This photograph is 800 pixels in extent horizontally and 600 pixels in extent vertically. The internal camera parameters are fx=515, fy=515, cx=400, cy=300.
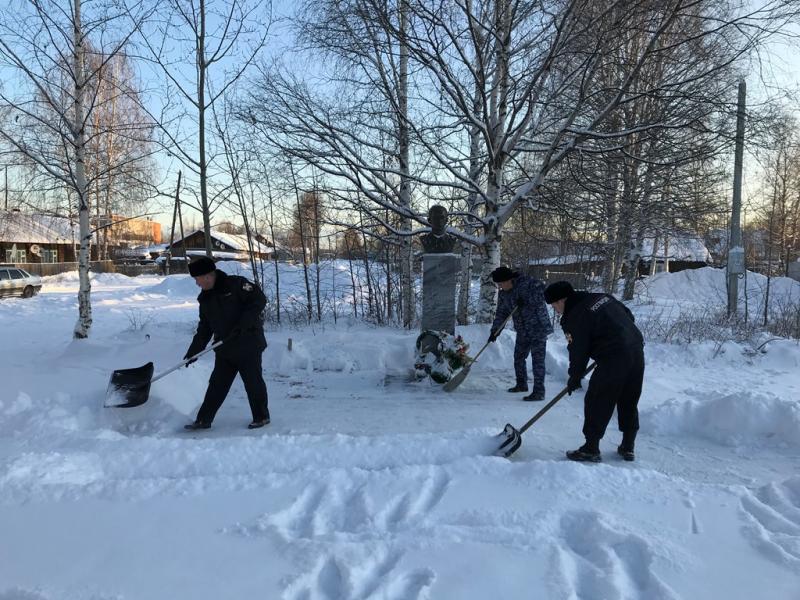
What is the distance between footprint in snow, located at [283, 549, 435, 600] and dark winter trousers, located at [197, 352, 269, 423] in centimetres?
259

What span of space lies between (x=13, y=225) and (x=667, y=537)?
3735cm

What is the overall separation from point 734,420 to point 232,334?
15.0 ft

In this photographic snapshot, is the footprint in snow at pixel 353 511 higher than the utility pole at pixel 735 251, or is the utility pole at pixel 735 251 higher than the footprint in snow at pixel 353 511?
the utility pole at pixel 735 251

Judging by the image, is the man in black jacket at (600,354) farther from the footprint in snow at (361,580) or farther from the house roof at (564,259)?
the house roof at (564,259)

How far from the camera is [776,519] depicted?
2.90 m

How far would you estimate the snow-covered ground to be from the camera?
2357 mm

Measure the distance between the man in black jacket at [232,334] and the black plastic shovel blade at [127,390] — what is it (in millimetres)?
512

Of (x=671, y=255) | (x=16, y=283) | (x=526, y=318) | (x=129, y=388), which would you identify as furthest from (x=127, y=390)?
(x=671, y=255)

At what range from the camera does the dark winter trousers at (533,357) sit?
5.73m

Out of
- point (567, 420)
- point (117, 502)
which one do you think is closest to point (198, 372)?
point (117, 502)

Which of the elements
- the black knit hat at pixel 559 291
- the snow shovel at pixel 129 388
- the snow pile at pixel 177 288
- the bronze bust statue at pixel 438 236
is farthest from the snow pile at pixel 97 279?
the black knit hat at pixel 559 291

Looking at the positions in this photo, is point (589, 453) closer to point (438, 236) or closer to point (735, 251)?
point (438, 236)

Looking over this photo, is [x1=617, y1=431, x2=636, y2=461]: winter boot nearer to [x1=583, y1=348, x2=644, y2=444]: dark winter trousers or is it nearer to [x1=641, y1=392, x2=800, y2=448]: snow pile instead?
[x1=583, y1=348, x2=644, y2=444]: dark winter trousers

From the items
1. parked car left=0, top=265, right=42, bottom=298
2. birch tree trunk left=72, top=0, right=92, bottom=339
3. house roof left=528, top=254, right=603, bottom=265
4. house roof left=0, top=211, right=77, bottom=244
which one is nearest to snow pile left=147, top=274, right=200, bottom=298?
parked car left=0, top=265, right=42, bottom=298
